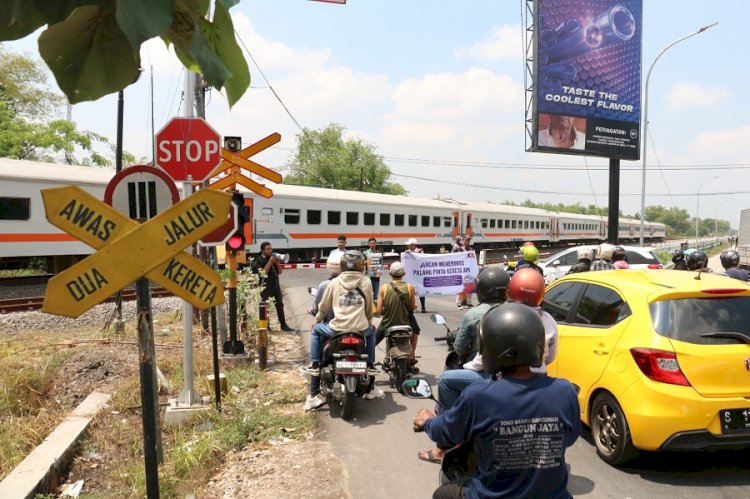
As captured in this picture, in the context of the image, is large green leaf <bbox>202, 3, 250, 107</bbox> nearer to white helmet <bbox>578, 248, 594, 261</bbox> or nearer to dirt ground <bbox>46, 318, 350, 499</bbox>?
dirt ground <bbox>46, 318, 350, 499</bbox>

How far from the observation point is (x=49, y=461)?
4383 millimetres

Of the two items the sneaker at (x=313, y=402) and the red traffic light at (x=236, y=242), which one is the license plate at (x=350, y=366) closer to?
the sneaker at (x=313, y=402)

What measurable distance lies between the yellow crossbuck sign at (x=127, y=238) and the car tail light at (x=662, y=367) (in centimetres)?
297

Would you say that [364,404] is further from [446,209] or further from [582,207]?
[582,207]

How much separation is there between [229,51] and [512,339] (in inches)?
56.4

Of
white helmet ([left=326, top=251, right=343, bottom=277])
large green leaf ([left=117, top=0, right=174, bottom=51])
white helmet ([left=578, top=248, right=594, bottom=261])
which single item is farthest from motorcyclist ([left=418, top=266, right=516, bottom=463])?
white helmet ([left=578, top=248, right=594, bottom=261])

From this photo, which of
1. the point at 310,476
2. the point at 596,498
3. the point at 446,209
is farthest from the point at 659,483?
the point at 446,209

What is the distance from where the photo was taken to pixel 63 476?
4559 mm

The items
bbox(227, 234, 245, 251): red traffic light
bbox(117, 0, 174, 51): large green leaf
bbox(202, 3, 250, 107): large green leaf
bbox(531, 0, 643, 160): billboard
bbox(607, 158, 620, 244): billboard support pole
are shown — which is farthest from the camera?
bbox(607, 158, 620, 244): billboard support pole

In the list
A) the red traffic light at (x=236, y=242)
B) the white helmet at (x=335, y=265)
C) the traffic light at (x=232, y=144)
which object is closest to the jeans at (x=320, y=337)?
the white helmet at (x=335, y=265)

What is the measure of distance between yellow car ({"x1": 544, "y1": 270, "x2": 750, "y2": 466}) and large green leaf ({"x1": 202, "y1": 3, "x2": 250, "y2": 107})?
368cm

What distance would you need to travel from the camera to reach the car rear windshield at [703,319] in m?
3.91

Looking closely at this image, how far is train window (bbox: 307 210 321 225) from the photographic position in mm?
22688

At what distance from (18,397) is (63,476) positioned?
6.83 ft
